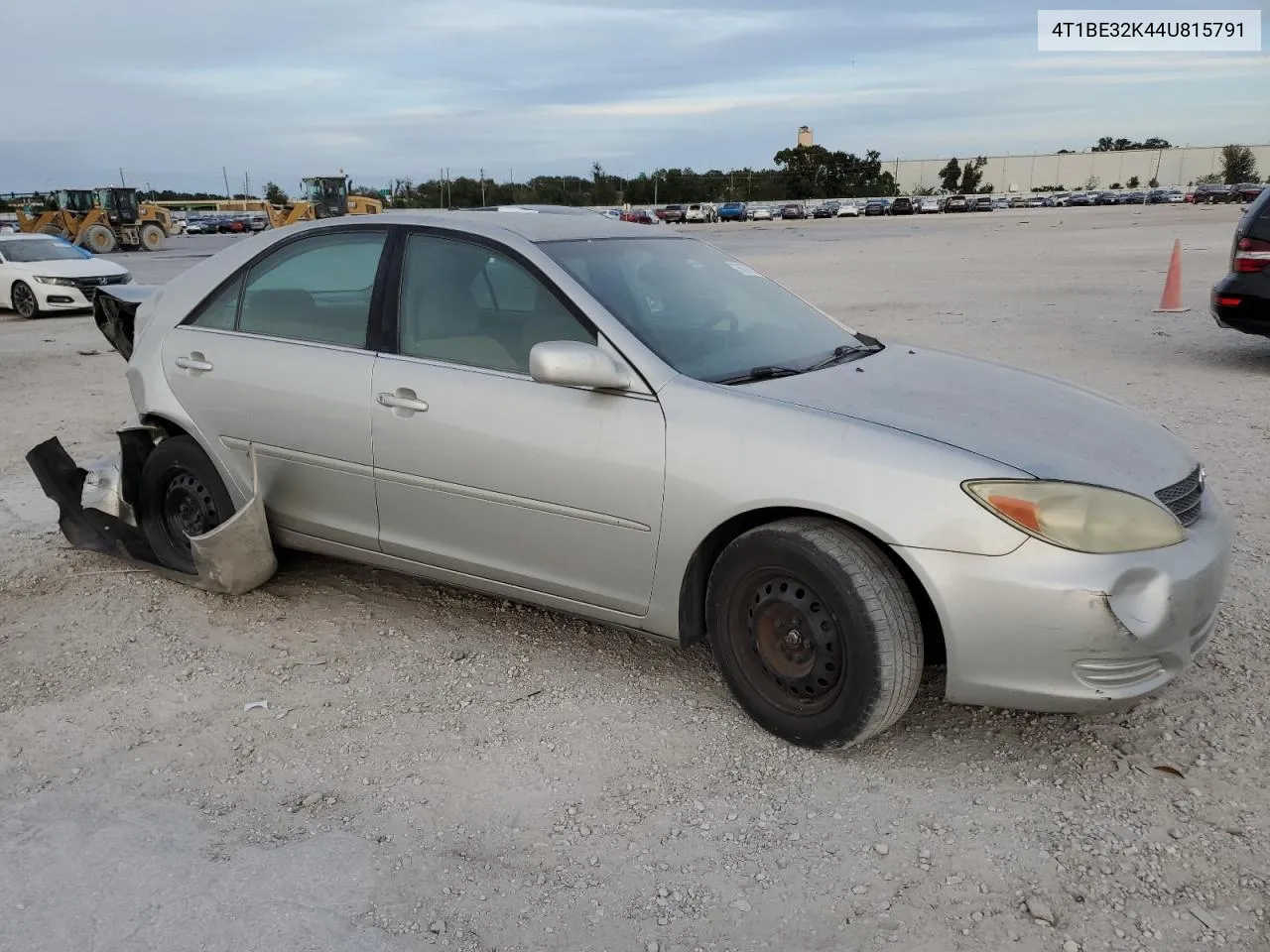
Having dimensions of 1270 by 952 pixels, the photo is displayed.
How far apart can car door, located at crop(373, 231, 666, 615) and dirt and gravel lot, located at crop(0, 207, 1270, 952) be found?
47 centimetres

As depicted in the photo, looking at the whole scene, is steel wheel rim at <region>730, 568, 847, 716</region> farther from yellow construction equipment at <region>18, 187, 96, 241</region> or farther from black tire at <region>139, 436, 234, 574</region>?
yellow construction equipment at <region>18, 187, 96, 241</region>

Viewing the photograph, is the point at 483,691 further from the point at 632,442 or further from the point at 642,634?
the point at 632,442

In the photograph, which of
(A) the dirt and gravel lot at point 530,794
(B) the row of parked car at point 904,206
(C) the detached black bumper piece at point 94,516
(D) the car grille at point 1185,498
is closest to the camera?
(A) the dirt and gravel lot at point 530,794

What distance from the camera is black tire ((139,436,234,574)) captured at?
4449 millimetres

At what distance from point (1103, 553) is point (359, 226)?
2981 mm

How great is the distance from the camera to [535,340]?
11.8 feet

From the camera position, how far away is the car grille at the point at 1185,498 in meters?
3.03

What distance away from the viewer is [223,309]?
14.6 feet

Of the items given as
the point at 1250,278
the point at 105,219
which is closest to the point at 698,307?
the point at 1250,278

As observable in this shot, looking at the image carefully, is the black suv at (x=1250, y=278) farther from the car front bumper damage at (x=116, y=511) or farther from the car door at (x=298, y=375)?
the car front bumper damage at (x=116, y=511)

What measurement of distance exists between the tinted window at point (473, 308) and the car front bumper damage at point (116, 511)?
106cm

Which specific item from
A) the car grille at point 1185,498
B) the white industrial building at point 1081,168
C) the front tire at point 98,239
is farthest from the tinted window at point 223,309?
the white industrial building at point 1081,168

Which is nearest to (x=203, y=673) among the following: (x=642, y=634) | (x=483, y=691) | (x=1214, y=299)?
(x=483, y=691)

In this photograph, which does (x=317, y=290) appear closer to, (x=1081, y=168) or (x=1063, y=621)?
(x=1063, y=621)
